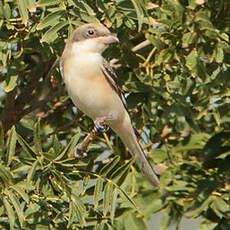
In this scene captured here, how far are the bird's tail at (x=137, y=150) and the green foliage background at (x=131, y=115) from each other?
7cm

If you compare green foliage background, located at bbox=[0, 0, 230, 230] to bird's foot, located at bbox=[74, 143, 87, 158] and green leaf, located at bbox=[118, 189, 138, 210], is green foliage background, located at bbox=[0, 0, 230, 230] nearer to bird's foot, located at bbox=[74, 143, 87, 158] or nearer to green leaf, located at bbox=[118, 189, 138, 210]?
green leaf, located at bbox=[118, 189, 138, 210]

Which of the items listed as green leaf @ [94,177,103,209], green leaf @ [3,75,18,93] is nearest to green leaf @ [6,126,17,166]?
green leaf @ [94,177,103,209]

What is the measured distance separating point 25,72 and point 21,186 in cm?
157

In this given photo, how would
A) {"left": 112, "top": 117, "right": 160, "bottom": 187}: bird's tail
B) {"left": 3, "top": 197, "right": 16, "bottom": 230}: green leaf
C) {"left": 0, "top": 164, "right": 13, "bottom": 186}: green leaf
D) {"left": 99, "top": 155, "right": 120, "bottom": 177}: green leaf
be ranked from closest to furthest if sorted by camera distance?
1. {"left": 3, "top": 197, "right": 16, "bottom": 230}: green leaf
2. {"left": 0, "top": 164, "right": 13, "bottom": 186}: green leaf
3. {"left": 99, "top": 155, "right": 120, "bottom": 177}: green leaf
4. {"left": 112, "top": 117, "right": 160, "bottom": 187}: bird's tail

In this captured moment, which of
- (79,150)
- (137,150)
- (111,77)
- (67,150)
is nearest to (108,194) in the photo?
(67,150)

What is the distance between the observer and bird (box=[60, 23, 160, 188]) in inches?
156

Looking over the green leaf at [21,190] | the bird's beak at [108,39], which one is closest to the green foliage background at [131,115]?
the green leaf at [21,190]

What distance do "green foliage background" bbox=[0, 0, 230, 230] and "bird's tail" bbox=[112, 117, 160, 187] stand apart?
7cm

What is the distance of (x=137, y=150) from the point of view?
4152 mm

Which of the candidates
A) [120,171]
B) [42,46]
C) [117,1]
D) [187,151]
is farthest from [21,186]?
[187,151]

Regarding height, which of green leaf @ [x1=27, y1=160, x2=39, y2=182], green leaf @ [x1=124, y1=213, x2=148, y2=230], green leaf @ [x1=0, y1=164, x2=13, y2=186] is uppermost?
green leaf @ [x1=27, y1=160, x2=39, y2=182]

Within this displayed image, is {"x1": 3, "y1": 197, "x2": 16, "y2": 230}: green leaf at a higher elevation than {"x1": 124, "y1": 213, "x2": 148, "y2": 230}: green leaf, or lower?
higher

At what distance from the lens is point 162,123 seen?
3.99 metres

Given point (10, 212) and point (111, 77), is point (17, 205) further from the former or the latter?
point (111, 77)
